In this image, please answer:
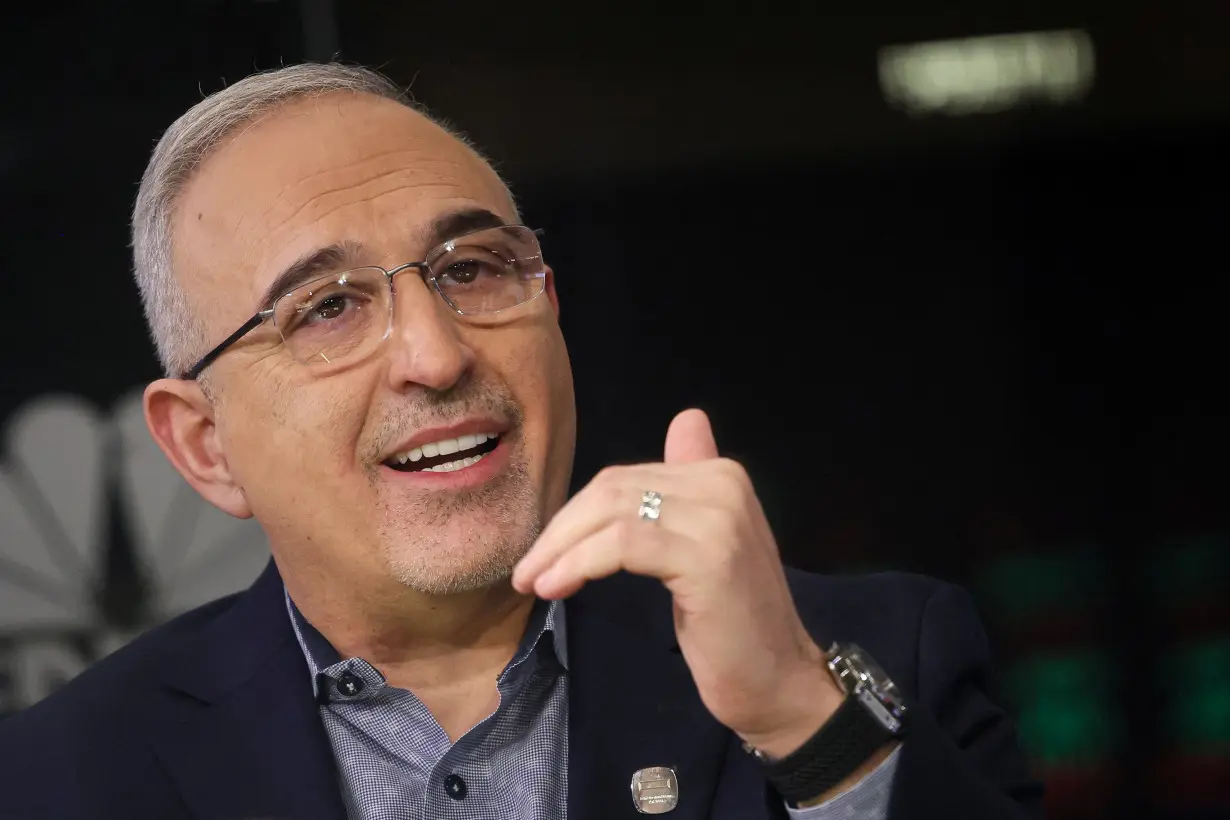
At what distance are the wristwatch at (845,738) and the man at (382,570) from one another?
1.2 inches

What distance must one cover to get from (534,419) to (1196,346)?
1.31 m

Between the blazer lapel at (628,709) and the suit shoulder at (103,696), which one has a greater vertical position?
the suit shoulder at (103,696)

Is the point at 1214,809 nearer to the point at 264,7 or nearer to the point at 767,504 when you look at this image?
the point at 767,504

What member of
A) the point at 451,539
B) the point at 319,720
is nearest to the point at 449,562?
the point at 451,539

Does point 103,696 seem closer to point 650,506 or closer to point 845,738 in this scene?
point 650,506

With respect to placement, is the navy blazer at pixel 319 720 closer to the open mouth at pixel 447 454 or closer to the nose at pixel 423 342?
the open mouth at pixel 447 454

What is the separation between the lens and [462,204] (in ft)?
6.15

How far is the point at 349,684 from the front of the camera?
1903mm

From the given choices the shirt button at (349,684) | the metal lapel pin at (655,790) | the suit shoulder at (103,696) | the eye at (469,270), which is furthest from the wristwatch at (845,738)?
the suit shoulder at (103,696)

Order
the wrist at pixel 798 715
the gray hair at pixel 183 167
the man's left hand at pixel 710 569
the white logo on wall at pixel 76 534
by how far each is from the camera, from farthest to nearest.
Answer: the white logo on wall at pixel 76 534 → the gray hair at pixel 183 167 → the wrist at pixel 798 715 → the man's left hand at pixel 710 569

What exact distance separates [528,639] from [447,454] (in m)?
0.35

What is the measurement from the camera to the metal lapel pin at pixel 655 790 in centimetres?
181

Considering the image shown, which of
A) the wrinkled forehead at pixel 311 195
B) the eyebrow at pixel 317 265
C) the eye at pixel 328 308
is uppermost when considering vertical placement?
the wrinkled forehead at pixel 311 195

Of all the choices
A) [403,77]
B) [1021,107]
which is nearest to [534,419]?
[403,77]
